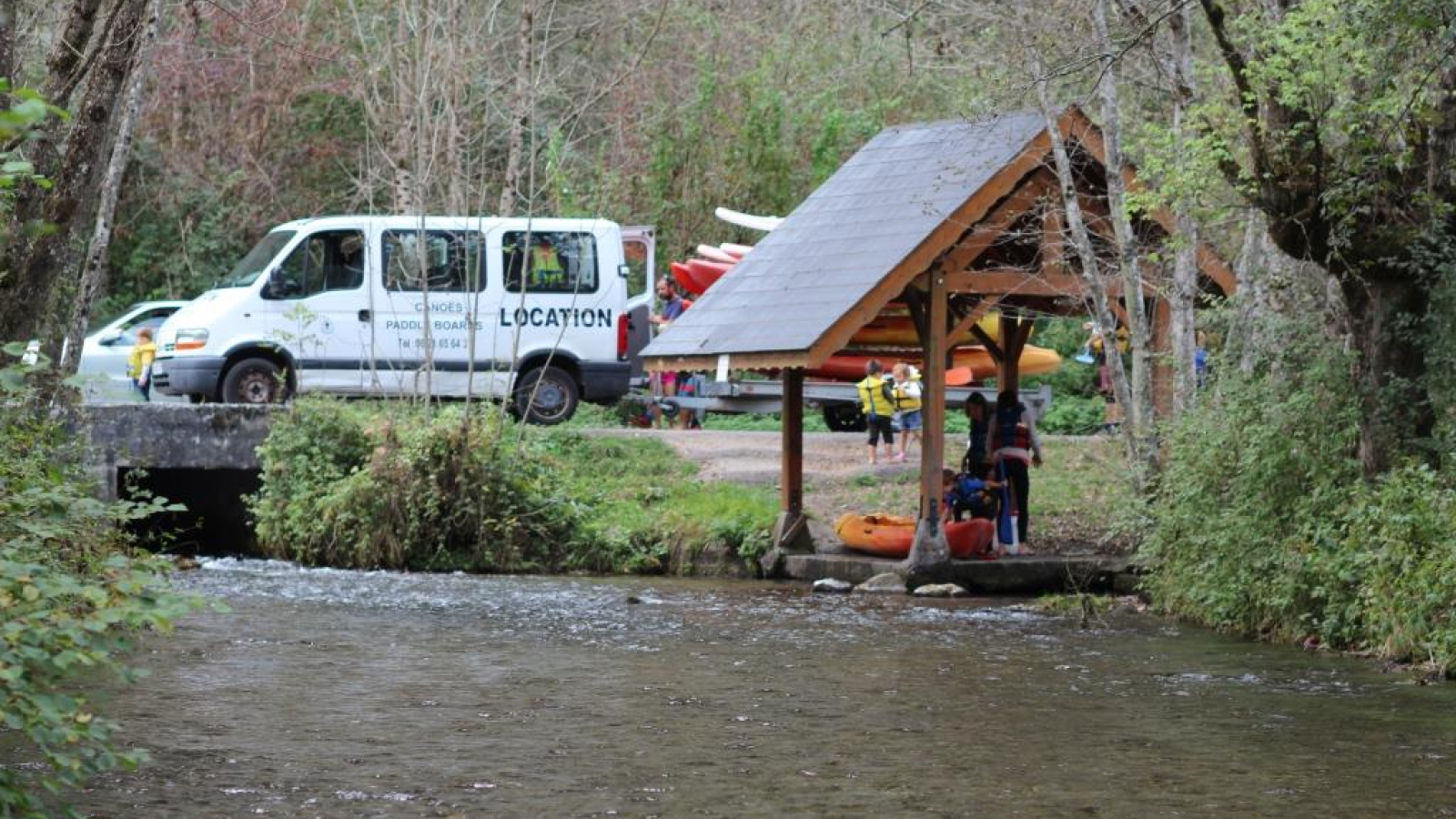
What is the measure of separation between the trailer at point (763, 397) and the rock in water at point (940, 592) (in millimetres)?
8666

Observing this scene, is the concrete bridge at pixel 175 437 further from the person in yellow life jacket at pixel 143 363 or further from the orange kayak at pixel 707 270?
the orange kayak at pixel 707 270

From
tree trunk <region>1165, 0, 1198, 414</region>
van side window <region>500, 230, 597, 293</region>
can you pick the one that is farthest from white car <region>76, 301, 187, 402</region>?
tree trunk <region>1165, 0, 1198, 414</region>

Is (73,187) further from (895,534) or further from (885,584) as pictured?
(895,534)

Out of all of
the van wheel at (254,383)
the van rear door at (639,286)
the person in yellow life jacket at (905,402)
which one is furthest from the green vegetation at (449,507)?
the van rear door at (639,286)

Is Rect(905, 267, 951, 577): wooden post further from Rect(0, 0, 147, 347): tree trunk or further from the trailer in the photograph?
Rect(0, 0, 147, 347): tree trunk

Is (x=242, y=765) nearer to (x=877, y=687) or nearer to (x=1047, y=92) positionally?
(x=877, y=687)

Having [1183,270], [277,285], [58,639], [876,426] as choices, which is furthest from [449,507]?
[58,639]

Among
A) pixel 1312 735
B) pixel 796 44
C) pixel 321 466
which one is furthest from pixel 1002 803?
pixel 796 44

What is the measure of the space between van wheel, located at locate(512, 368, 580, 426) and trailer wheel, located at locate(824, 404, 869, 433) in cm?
563

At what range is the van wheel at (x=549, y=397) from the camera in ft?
79.2

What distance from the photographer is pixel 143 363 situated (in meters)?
25.8

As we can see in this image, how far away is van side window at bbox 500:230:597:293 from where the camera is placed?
2388 cm

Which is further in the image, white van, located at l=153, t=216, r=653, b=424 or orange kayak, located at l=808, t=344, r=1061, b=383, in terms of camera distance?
orange kayak, located at l=808, t=344, r=1061, b=383

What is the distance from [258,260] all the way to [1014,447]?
9646 mm
